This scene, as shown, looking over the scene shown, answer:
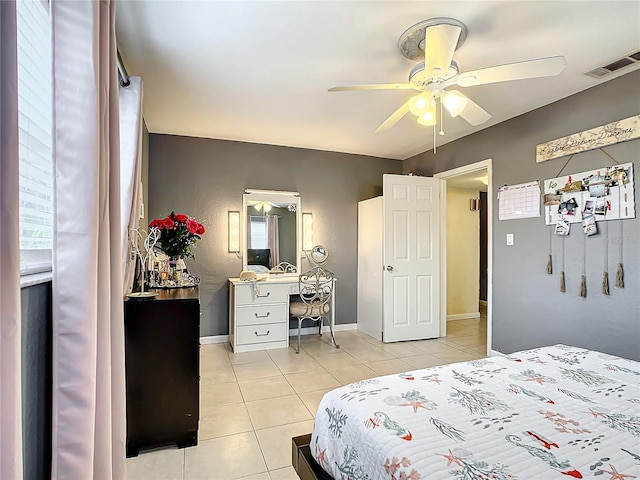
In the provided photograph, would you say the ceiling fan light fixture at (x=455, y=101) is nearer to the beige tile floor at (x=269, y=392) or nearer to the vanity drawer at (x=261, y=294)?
the beige tile floor at (x=269, y=392)

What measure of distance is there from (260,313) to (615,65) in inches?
147

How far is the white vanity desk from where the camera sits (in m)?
3.83

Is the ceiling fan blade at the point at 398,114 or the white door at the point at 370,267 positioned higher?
the ceiling fan blade at the point at 398,114

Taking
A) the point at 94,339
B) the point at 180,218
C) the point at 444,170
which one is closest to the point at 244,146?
the point at 180,218

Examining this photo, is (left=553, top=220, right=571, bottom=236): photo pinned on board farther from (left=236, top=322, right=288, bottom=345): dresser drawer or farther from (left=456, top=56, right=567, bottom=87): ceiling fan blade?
(left=236, top=322, right=288, bottom=345): dresser drawer

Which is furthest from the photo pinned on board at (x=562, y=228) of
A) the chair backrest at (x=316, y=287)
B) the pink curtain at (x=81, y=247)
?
the pink curtain at (x=81, y=247)

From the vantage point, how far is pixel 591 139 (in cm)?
274

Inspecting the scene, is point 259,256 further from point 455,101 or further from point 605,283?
point 605,283

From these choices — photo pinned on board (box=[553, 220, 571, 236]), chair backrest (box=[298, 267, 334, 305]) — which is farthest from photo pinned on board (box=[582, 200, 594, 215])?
chair backrest (box=[298, 267, 334, 305])

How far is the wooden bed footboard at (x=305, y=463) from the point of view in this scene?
4.57ft

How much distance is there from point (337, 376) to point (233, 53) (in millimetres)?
2711

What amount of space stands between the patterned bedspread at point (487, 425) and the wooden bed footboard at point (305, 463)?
0.05 meters

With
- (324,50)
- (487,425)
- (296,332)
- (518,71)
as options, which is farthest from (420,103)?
(296,332)

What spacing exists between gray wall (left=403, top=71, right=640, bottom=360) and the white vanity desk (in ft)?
7.53
